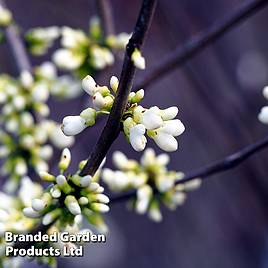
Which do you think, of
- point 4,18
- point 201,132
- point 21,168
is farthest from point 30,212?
point 201,132

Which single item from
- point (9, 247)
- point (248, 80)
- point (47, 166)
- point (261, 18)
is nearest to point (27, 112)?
point (47, 166)

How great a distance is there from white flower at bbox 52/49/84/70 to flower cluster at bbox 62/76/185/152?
0.80 meters

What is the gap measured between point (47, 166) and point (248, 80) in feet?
3.41

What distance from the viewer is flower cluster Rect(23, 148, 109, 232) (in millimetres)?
1244

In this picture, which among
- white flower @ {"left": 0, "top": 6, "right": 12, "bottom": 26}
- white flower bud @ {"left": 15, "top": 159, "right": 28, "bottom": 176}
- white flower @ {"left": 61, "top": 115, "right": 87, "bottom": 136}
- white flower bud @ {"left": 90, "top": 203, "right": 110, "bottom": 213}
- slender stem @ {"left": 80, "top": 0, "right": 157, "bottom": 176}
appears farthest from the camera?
white flower @ {"left": 0, "top": 6, "right": 12, "bottom": 26}

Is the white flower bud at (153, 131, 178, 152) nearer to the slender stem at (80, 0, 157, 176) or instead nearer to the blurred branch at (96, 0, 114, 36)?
the slender stem at (80, 0, 157, 176)

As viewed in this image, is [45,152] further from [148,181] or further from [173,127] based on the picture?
[173,127]

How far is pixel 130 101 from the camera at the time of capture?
115 cm

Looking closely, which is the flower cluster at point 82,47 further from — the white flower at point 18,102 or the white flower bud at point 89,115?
the white flower bud at point 89,115

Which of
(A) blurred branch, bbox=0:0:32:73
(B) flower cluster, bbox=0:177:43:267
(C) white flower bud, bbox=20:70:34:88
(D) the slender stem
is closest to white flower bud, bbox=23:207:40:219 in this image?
(B) flower cluster, bbox=0:177:43:267

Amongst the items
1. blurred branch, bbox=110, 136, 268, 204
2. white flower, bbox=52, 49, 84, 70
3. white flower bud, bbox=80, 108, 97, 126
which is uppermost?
white flower, bbox=52, 49, 84, 70

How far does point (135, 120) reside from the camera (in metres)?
1.13

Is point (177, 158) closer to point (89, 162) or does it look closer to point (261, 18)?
point (261, 18)

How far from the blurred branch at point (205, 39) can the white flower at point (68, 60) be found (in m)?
0.21
